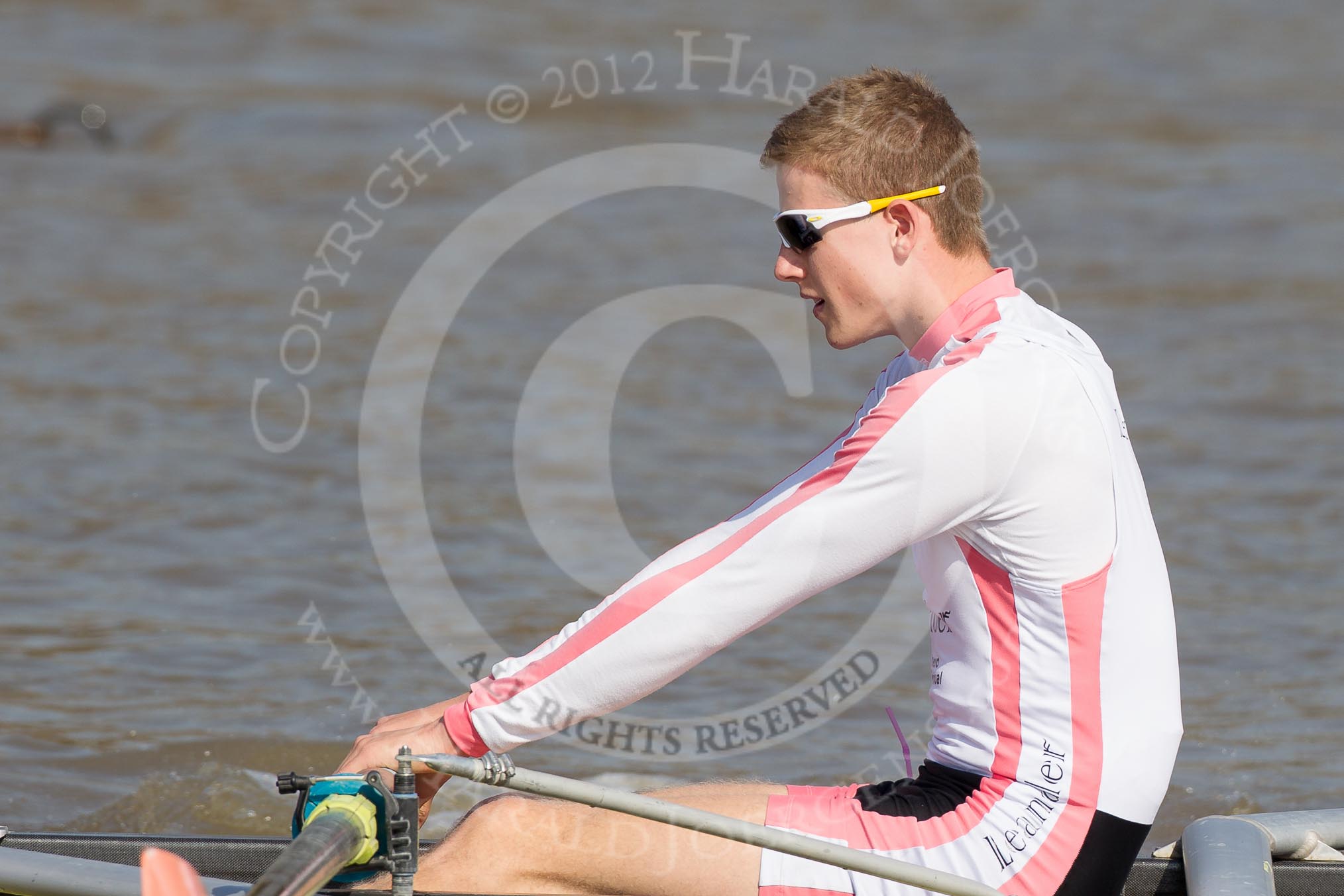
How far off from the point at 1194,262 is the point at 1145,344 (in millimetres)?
1531

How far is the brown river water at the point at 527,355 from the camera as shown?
217 inches

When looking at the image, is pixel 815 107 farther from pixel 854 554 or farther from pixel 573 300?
pixel 573 300

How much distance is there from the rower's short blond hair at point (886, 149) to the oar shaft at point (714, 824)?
3.04 feet

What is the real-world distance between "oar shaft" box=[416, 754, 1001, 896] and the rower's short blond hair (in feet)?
3.04

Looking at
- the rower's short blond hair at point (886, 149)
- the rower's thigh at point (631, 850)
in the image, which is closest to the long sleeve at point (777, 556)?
the rower's thigh at point (631, 850)

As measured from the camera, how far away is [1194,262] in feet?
34.1

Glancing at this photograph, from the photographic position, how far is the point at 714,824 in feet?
7.33

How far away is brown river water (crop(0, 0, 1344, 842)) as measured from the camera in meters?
5.50

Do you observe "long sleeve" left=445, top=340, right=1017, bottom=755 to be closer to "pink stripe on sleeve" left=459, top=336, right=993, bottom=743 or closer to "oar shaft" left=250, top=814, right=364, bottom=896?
"pink stripe on sleeve" left=459, top=336, right=993, bottom=743

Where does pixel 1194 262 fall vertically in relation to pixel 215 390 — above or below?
above

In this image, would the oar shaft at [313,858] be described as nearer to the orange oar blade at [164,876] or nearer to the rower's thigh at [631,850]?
the orange oar blade at [164,876]

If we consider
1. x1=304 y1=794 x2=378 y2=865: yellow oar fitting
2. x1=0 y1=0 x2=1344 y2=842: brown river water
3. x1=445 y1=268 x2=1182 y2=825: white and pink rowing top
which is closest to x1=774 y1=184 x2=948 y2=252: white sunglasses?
x1=445 y1=268 x2=1182 y2=825: white and pink rowing top

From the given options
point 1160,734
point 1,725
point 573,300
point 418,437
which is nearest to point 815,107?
point 1160,734

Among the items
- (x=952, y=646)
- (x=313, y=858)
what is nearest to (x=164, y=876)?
(x=313, y=858)
